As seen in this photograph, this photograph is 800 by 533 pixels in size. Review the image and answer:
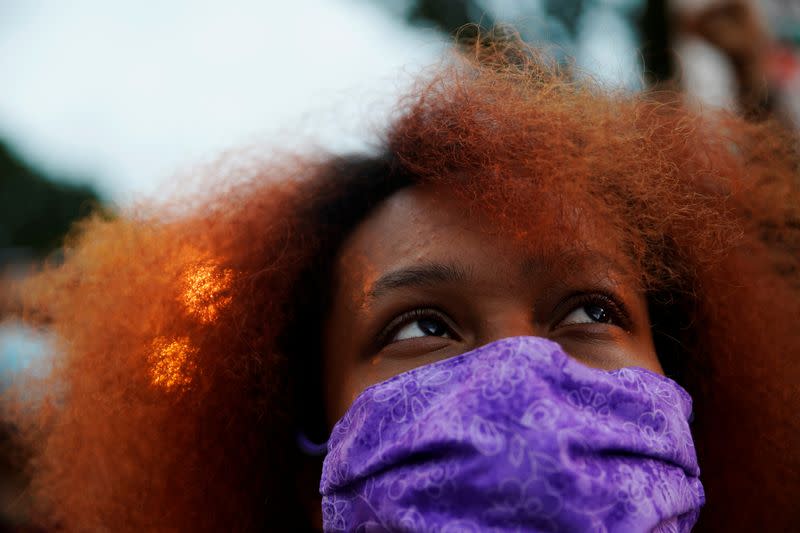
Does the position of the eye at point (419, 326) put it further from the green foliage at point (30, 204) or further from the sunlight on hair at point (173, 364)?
the green foliage at point (30, 204)

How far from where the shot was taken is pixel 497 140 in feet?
4.91

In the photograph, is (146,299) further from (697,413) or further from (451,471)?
(697,413)

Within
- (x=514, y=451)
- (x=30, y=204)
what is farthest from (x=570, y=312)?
(x=30, y=204)

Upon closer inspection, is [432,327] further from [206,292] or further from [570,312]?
[206,292]

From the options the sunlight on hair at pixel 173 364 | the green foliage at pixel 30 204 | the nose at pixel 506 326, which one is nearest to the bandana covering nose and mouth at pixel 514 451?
the nose at pixel 506 326

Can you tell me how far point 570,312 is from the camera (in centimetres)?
145

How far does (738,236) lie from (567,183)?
0.48m

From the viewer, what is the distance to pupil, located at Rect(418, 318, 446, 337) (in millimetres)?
1466

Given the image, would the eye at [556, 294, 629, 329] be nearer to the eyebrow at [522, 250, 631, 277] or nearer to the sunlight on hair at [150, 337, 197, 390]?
the eyebrow at [522, 250, 631, 277]

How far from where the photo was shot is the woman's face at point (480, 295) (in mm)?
1405

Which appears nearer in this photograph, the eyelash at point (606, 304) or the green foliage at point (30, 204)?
the eyelash at point (606, 304)

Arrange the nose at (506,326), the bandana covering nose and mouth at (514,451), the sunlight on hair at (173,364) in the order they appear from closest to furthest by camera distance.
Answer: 1. the bandana covering nose and mouth at (514,451)
2. the nose at (506,326)
3. the sunlight on hair at (173,364)

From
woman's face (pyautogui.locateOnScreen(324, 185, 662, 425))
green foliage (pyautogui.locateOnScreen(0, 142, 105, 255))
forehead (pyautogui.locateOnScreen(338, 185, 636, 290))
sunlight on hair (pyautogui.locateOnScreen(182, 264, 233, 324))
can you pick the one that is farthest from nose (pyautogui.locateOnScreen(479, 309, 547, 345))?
green foliage (pyautogui.locateOnScreen(0, 142, 105, 255))

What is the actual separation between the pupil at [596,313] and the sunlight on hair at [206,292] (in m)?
0.89
